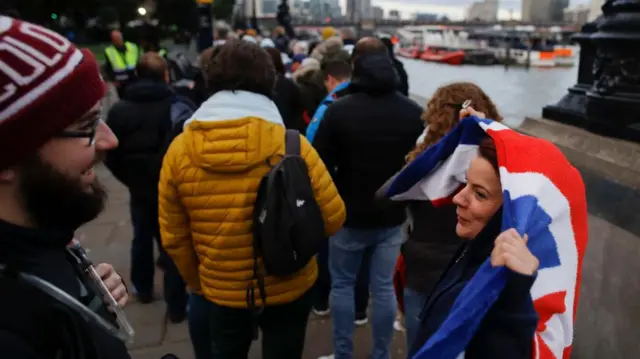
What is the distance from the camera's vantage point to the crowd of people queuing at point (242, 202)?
123cm

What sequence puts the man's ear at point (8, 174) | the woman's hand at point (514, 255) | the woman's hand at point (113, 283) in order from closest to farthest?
the man's ear at point (8, 174), the woman's hand at point (514, 255), the woman's hand at point (113, 283)

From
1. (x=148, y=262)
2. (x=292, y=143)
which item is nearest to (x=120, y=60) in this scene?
(x=148, y=262)

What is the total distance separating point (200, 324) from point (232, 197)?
883 millimetres

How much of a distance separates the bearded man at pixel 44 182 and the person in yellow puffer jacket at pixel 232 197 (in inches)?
39.1

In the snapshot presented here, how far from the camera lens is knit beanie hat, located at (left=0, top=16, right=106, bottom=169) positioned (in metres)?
1.14

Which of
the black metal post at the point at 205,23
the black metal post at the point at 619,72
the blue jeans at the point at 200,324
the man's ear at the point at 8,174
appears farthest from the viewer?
the black metal post at the point at 205,23

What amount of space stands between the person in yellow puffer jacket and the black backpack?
43 mm

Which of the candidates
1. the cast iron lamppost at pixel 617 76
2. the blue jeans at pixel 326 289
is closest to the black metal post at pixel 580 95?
the cast iron lamppost at pixel 617 76

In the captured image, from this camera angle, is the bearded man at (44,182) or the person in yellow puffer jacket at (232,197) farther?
the person in yellow puffer jacket at (232,197)

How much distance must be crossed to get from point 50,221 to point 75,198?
0.07m

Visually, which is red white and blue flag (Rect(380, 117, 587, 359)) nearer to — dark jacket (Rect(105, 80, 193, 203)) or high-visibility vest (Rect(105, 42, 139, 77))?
dark jacket (Rect(105, 80, 193, 203))

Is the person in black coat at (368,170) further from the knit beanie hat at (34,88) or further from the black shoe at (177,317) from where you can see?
the knit beanie hat at (34,88)

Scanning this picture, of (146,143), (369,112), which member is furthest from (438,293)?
(146,143)

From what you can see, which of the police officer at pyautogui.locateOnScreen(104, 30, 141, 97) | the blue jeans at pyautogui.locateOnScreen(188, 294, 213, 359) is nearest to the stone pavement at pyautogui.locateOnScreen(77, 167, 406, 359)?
the blue jeans at pyautogui.locateOnScreen(188, 294, 213, 359)
